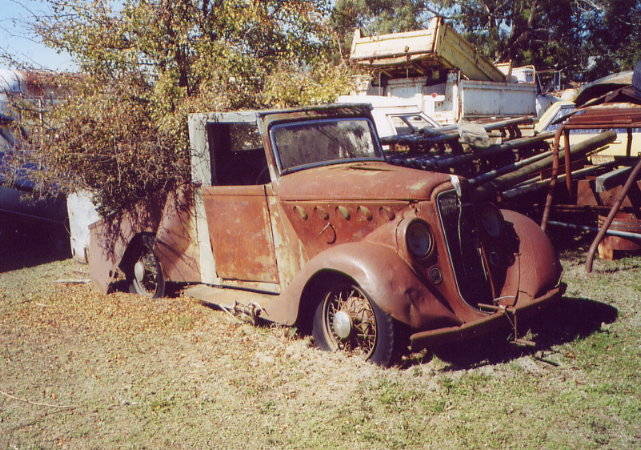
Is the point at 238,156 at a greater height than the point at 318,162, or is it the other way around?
the point at 238,156

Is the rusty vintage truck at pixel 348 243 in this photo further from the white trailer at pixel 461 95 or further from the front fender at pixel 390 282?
the white trailer at pixel 461 95

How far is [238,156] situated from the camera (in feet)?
21.0

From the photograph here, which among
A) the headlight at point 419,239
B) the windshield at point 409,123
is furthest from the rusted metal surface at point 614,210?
the windshield at point 409,123

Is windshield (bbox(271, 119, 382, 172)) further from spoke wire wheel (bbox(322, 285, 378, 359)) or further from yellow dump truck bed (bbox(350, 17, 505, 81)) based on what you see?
yellow dump truck bed (bbox(350, 17, 505, 81))

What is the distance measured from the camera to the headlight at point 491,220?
4488mm

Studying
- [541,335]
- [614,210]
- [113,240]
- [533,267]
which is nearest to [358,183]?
[533,267]

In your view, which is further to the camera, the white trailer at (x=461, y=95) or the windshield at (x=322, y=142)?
the white trailer at (x=461, y=95)

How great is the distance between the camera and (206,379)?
4109 millimetres

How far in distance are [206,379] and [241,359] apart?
0.40 m

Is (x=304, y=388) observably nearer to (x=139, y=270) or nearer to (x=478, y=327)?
(x=478, y=327)

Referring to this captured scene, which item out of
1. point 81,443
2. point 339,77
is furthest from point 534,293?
point 339,77

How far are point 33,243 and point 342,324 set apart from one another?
807 cm

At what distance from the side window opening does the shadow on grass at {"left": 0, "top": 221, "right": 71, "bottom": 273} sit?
14.2 ft

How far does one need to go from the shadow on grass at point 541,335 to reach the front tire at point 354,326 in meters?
0.48
